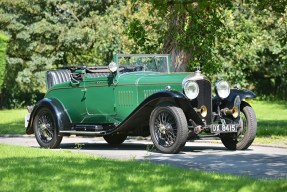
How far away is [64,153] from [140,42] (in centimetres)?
827

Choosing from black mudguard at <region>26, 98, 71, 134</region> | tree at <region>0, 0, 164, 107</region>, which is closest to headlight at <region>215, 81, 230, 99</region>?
black mudguard at <region>26, 98, 71, 134</region>

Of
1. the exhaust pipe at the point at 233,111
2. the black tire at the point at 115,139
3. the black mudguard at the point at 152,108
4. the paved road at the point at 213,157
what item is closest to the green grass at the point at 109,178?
the paved road at the point at 213,157

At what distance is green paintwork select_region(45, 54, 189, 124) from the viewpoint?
1225 centimetres

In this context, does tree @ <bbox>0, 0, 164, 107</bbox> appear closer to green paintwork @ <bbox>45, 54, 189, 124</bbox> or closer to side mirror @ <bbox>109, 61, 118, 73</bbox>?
green paintwork @ <bbox>45, 54, 189, 124</bbox>

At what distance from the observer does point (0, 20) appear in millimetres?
37188

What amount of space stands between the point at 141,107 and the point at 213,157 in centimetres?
175

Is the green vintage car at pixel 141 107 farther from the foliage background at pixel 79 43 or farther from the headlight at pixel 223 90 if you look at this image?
the foliage background at pixel 79 43

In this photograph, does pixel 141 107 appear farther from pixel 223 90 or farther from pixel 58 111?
pixel 58 111

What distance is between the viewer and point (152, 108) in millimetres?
12070

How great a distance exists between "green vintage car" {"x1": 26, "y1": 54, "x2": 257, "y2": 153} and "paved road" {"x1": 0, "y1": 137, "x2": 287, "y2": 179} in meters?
0.32

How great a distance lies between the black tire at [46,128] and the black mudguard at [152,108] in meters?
1.52

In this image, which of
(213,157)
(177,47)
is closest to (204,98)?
(213,157)

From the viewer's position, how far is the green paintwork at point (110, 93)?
40.2 ft

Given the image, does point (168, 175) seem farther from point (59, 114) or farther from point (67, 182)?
point (59, 114)
